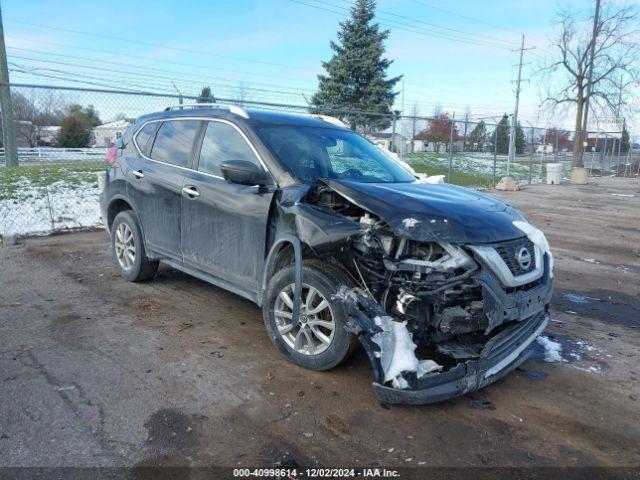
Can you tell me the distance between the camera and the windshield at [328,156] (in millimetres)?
4219

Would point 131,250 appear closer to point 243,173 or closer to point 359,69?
point 243,173

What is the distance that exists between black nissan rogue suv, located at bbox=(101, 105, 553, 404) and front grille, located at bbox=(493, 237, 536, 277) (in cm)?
1

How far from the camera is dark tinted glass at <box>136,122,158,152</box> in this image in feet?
17.9

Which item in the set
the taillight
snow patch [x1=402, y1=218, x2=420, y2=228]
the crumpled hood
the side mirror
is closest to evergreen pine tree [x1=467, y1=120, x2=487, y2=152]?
the taillight

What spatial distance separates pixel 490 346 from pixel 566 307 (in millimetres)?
2743

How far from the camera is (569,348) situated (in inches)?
172

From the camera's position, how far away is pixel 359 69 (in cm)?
2834

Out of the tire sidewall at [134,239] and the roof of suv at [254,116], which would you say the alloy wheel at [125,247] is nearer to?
the tire sidewall at [134,239]

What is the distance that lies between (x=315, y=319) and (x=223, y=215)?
1327 millimetres

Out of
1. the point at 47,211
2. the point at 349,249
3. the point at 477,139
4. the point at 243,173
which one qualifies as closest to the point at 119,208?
the point at 243,173

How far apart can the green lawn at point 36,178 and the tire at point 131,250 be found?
4464 millimetres

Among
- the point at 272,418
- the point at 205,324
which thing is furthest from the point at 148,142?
the point at 272,418

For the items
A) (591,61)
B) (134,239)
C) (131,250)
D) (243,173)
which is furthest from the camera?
(591,61)

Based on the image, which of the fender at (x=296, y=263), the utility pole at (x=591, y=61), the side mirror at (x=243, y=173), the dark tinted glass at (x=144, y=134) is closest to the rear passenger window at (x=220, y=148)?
the side mirror at (x=243, y=173)
